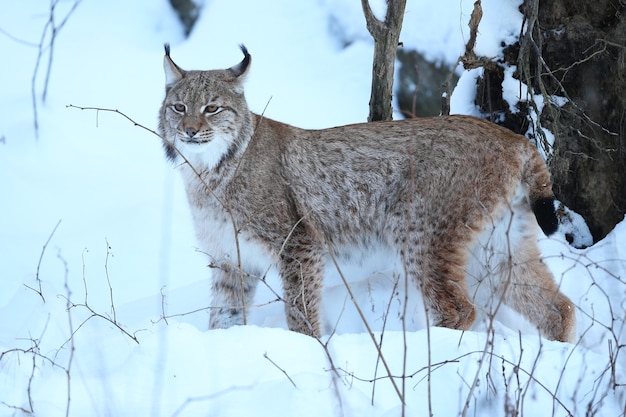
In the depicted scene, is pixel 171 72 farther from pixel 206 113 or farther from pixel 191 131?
pixel 191 131

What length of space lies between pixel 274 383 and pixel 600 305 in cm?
252

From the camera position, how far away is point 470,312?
3918mm

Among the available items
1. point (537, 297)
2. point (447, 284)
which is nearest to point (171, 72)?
point (447, 284)

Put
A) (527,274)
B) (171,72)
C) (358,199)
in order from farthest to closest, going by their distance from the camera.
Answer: (171,72) → (358,199) → (527,274)

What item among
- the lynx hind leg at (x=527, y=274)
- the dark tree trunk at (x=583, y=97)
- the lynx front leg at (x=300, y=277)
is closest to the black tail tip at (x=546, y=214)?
the lynx hind leg at (x=527, y=274)

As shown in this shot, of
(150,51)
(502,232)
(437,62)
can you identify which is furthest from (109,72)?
(502,232)

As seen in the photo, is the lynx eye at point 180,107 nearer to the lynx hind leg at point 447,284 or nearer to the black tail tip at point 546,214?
the lynx hind leg at point 447,284

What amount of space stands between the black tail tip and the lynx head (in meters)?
1.63

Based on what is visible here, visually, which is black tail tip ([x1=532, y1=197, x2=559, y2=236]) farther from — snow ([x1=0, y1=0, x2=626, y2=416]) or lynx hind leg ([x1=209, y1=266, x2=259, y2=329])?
lynx hind leg ([x1=209, y1=266, x2=259, y2=329])

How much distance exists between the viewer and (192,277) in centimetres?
533

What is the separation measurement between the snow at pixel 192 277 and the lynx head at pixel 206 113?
0.86 meters

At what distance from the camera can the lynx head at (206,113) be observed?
4.23 meters

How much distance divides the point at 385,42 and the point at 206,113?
1371 mm

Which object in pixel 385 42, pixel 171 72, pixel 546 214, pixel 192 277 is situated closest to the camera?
pixel 546 214
